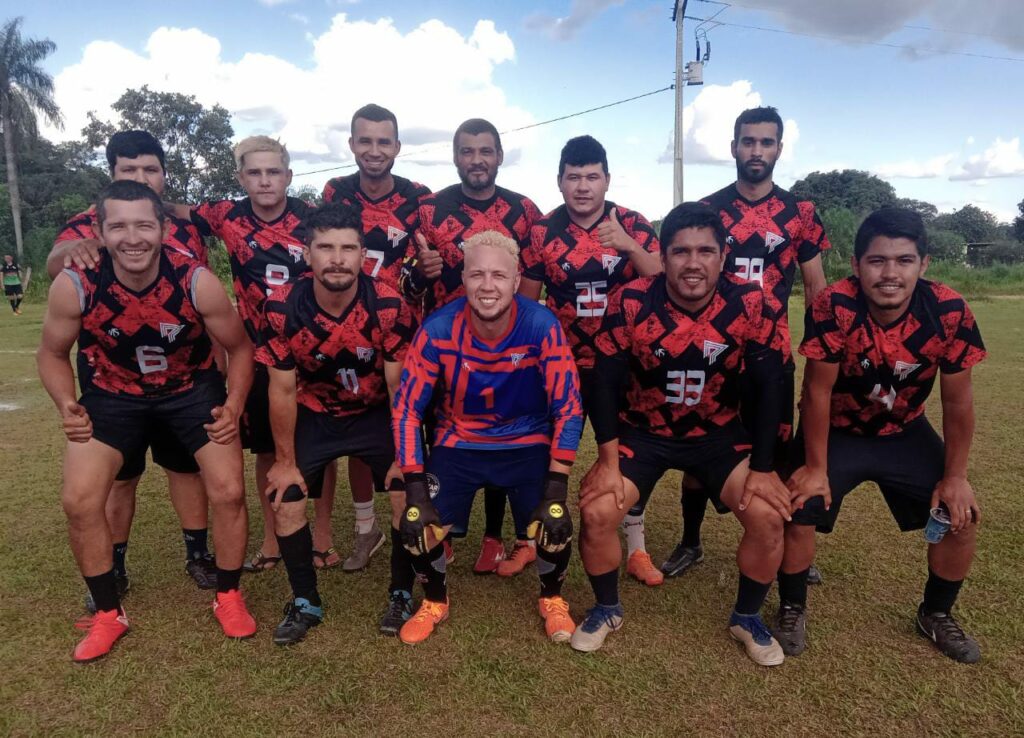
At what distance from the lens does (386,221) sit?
463 cm

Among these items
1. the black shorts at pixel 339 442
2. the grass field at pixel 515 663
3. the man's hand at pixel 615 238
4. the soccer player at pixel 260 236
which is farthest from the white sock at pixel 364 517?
the man's hand at pixel 615 238

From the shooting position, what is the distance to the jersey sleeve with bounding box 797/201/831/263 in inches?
174

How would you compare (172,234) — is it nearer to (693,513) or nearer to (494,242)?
(494,242)

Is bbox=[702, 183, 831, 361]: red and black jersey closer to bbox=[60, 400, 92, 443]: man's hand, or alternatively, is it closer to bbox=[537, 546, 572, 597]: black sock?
bbox=[537, 546, 572, 597]: black sock

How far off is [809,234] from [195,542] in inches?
177

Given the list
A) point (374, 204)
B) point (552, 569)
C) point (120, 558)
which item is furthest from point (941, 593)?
point (120, 558)

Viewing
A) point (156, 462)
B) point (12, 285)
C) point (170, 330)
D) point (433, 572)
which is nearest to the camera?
point (170, 330)

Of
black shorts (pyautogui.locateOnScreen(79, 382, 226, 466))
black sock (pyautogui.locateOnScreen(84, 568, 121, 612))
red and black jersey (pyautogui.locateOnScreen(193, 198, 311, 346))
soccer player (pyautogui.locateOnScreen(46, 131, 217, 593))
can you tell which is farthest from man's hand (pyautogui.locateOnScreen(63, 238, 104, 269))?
black sock (pyautogui.locateOnScreen(84, 568, 121, 612))

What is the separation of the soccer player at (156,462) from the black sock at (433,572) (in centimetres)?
146

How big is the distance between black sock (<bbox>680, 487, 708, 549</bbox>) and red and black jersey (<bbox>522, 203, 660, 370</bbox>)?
3.56 feet

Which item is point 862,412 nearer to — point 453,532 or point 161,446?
point 453,532

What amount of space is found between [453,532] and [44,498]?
3.99 meters

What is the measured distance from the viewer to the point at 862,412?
366cm

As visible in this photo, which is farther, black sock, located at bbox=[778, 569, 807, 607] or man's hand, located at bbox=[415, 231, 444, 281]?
man's hand, located at bbox=[415, 231, 444, 281]
